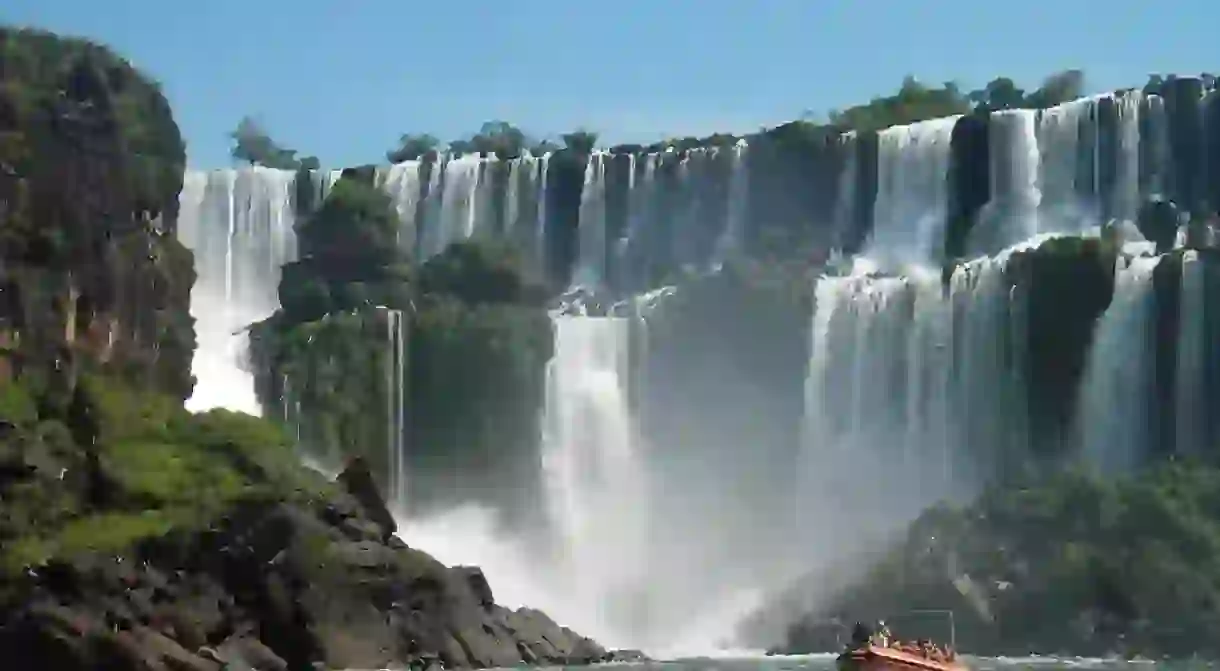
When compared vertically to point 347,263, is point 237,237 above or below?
above

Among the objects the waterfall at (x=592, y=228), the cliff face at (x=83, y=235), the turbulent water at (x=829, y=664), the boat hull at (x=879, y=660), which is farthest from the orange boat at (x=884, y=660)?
the waterfall at (x=592, y=228)

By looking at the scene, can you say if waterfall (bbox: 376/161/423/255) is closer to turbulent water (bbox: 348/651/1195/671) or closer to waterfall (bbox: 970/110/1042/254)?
waterfall (bbox: 970/110/1042/254)

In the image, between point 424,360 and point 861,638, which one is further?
point 424,360

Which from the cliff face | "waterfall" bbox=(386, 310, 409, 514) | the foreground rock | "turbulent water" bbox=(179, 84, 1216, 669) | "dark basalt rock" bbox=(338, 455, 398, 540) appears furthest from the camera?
"waterfall" bbox=(386, 310, 409, 514)

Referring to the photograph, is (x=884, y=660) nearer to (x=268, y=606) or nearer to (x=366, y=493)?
(x=268, y=606)

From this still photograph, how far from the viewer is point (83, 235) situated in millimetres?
55969

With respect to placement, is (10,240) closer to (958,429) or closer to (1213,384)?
(958,429)

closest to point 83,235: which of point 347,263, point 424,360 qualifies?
point 424,360

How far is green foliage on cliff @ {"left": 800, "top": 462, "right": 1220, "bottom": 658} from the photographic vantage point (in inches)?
2094

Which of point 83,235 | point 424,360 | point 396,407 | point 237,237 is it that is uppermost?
point 237,237

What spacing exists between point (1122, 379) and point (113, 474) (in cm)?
2550

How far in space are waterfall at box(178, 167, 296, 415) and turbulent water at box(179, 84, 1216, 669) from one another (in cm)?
10

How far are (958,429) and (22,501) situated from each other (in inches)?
1022

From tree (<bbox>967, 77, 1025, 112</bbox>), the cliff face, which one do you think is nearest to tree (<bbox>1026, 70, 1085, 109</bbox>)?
tree (<bbox>967, 77, 1025, 112</bbox>)
